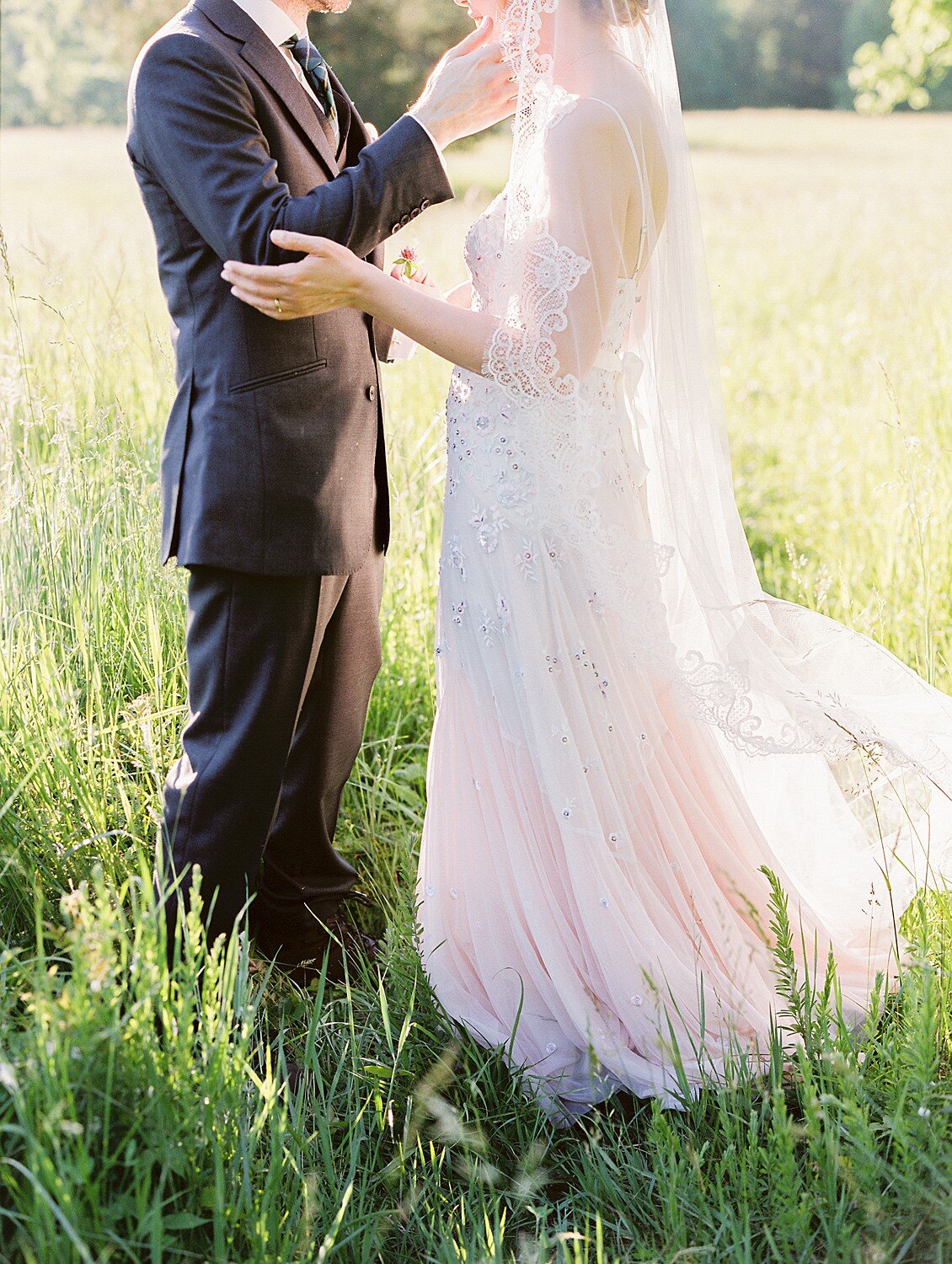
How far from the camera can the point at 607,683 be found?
95.7 inches

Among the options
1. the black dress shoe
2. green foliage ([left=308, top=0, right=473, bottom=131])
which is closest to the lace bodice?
the black dress shoe

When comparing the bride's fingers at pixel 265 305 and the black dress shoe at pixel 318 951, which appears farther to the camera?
the black dress shoe at pixel 318 951

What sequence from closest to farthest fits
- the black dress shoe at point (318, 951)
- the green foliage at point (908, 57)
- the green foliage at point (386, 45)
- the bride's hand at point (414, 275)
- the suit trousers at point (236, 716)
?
the suit trousers at point (236, 716), the bride's hand at point (414, 275), the black dress shoe at point (318, 951), the green foliage at point (908, 57), the green foliage at point (386, 45)

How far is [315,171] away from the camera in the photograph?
91.7 inches

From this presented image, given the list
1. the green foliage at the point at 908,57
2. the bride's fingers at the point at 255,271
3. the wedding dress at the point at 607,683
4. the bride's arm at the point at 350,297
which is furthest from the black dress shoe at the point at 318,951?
the green foliage at the point at 908,57

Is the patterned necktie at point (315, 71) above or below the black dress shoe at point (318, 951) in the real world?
above

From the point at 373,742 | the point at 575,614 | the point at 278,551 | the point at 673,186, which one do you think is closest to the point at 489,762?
the point at 575,614

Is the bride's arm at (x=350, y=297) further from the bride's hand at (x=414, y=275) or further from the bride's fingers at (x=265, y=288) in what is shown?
the bride's hand at (x=414, y=275)

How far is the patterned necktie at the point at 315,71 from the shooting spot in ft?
7.63

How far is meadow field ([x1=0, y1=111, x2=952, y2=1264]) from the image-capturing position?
1.66 m

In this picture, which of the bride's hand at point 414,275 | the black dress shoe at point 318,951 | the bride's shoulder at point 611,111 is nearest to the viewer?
the bride's shoulder at point 611,111

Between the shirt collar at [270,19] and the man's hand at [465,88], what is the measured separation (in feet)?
0.97

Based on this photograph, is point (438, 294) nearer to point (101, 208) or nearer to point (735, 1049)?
point (735, 1049)

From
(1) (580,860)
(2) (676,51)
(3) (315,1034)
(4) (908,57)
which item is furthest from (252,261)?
(2) (676,51)
